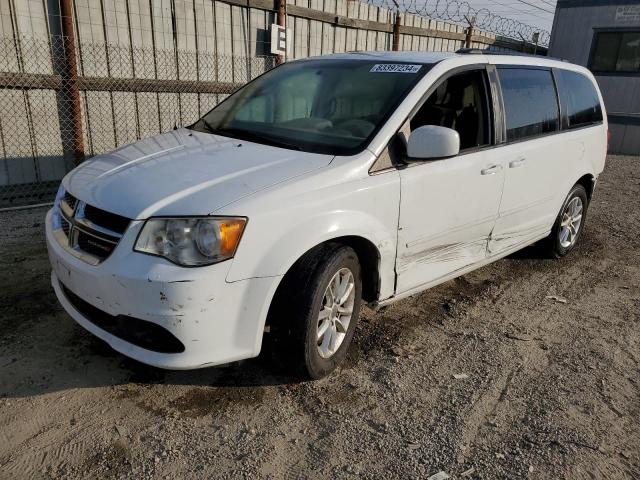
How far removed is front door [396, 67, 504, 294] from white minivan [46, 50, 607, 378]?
0.04 ft

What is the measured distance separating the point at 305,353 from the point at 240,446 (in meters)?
0.58

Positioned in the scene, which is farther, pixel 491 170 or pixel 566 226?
pixel 566 226

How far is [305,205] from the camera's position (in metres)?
2.70

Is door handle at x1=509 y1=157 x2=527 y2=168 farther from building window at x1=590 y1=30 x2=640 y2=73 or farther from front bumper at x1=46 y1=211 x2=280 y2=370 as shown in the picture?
building window at x1=590 y1=30 x2=640 y2=73

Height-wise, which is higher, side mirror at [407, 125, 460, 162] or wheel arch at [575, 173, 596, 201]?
side mirror at [407, 125, 460, 162]

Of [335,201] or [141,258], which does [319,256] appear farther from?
[141,258]

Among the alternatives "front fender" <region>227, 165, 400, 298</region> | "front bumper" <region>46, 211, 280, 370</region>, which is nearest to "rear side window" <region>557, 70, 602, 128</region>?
"front fender" <region>227, 165, 400, 298</region>

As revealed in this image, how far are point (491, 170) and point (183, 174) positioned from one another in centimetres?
219

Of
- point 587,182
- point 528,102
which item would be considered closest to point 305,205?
point 528,102

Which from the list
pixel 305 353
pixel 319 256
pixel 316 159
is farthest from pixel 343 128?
pixel 305 353

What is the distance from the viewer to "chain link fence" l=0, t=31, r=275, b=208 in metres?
5.69

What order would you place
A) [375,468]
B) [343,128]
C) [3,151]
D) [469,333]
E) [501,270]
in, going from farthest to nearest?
[3,151] < [501,270] < [469,333] < [343,128] < [375,468]

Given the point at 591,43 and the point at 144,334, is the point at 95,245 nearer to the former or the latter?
the point at 144,334

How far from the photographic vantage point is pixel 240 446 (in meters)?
2.52
